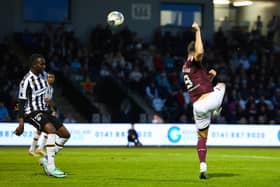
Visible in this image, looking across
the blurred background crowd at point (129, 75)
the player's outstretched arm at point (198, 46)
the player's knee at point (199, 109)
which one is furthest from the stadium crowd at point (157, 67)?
the player's outstretched arm at point (198, 46)

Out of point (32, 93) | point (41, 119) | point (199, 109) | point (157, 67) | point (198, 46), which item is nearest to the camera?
point (198, 46)

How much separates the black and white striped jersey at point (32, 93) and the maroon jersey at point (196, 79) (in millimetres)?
2967

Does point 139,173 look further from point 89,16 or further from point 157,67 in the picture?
point 89,16

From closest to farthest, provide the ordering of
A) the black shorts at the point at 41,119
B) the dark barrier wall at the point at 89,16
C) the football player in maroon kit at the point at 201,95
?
the football player in maroon kit at the point at 201,95, the black shorts at the point at 41,119, the dark barrier wall at the point at 89,16

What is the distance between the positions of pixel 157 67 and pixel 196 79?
26.1 meters

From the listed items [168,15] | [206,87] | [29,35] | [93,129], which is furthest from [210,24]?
[206,87]

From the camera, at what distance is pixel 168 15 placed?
4741 centimetres

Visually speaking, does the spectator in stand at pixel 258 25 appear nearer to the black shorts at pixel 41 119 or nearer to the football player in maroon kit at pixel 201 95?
the football player in maroon kit at pixel 201 95

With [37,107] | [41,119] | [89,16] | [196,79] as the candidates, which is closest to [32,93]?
[37,107]

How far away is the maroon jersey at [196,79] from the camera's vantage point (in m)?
15.0

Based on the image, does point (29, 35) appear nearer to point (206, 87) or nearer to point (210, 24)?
point (210, 24)

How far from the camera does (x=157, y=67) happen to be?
135ft

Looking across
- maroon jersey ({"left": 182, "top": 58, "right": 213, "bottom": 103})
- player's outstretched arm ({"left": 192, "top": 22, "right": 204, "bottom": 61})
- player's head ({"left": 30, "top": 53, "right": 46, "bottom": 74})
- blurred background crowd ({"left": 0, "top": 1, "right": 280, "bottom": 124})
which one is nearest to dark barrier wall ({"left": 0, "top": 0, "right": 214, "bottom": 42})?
blurred background crowd ({"left": 0, "top": 1, "right": 280, "bottom": 124})

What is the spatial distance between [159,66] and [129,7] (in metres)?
6.18
